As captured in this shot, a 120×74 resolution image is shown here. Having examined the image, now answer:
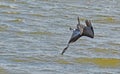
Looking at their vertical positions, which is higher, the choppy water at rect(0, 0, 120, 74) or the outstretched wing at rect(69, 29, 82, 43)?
the outstretched wing at rect(69, 29, 82, 43)

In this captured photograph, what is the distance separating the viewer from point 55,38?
1012cm

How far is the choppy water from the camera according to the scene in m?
8.43

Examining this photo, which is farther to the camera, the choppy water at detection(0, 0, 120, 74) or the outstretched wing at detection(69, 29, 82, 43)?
the choppy water at detection(0, 0, 120, 74)

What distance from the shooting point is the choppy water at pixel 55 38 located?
843 centimetres

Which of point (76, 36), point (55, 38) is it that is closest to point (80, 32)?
point (76, 36)

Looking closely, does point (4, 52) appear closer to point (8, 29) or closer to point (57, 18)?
point (8, 29)

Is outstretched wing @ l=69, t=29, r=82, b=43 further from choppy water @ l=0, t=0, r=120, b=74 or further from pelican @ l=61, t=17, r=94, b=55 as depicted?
choppy water @ l=0, t=0, r=120, b=74

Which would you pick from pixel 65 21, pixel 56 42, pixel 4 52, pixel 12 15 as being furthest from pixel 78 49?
pixel 12 15

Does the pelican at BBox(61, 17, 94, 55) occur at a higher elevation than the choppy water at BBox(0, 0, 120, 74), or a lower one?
higher

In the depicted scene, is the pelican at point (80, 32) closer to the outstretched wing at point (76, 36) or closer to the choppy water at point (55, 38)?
the outstretched wing at point (76, 36)

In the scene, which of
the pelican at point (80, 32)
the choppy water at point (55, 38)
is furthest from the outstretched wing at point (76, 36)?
the choppy water at point (55, 38)

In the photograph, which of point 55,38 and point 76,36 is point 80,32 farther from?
point 55,38

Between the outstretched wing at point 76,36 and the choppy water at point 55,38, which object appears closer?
the outstretched wing at point 76,36

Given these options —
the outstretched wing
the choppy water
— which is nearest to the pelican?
the outstretched wing
